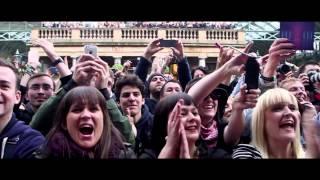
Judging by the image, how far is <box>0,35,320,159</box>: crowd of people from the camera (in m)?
2.65

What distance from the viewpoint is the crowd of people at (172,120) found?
2.65 m

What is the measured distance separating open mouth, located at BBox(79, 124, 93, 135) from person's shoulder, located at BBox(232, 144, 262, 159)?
75 cm

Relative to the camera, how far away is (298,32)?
290 centimetres

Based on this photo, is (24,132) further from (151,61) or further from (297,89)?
(297,89)

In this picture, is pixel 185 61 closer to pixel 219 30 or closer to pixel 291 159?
pixel 219 30

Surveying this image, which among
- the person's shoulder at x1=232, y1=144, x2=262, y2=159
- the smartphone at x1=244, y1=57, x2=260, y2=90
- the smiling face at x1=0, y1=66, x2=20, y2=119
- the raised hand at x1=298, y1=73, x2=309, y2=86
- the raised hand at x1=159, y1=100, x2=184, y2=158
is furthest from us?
the raised hand at x1=298, y1=73, x2=309, y2=86

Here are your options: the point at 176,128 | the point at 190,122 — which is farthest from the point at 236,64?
the point at 176,128

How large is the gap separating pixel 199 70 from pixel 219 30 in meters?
0.67

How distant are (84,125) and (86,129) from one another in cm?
→ 2

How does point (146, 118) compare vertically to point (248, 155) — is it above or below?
above

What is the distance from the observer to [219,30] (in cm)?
330

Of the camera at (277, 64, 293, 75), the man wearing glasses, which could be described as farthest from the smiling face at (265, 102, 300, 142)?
the man wearing glasses

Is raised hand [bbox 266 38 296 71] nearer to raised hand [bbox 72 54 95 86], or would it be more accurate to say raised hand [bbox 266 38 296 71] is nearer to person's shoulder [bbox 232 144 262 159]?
person's shoulder [bbox 232 144 262 159]

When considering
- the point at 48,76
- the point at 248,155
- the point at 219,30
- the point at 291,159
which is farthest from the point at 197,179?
the point at 48,76
